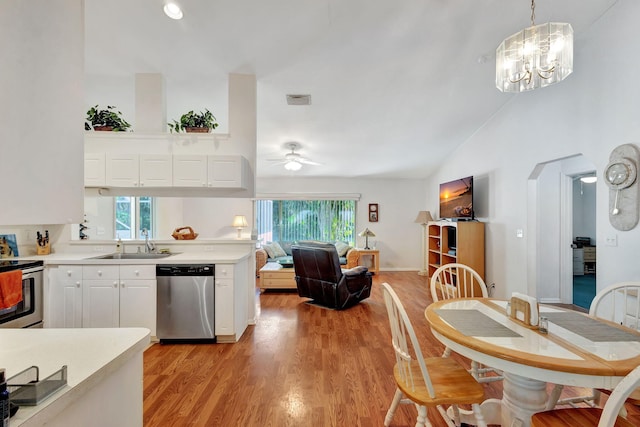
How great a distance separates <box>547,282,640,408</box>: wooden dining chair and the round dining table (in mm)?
269

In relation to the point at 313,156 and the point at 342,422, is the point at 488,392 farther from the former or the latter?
the point at 313,156

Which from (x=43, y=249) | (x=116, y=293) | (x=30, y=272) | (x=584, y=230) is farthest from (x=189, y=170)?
(x=584, y=230)

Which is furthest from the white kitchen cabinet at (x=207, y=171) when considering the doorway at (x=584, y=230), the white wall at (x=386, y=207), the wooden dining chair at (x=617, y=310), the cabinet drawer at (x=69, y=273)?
the doorway at (x=584, y=230)

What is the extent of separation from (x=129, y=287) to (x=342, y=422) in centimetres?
237

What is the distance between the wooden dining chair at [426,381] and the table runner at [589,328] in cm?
58

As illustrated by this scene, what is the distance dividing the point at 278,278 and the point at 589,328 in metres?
4.36

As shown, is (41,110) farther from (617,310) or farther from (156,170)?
(617,310)

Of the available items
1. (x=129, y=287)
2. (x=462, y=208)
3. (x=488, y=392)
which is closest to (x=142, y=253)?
(x=129, y=287)

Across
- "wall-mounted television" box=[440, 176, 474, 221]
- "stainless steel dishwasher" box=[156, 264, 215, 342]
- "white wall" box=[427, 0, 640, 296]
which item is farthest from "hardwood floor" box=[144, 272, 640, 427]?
"wall-mounted television" box=[440, 176, 474, 221]

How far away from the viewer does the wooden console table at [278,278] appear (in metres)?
5.40

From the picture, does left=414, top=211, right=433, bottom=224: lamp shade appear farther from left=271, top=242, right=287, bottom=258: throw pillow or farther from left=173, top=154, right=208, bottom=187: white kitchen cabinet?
left=173, top=154, right=208, bottom=187: white kitchen cabinet

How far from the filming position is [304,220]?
7.84m

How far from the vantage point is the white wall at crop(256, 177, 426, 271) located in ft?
24.8

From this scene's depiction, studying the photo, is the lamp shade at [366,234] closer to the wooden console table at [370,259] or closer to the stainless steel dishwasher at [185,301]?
the wooden console table at [370,259]
